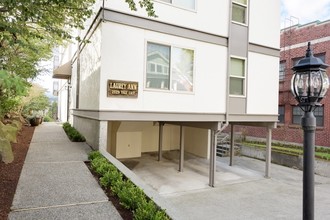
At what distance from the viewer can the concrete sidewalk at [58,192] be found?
13.4 ft

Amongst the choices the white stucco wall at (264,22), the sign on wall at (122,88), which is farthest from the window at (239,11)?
the sign on wall at (122,88)

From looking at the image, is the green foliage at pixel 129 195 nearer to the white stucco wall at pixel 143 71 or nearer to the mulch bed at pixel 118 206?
the mulch bed at pixel 118 206

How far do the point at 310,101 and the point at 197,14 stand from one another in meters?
7.46

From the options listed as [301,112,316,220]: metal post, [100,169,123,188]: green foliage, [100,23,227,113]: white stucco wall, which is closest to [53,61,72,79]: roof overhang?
[100,23,227,113]: white stucco wall

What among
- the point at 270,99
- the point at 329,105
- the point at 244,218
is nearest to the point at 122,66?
the point at 244,218

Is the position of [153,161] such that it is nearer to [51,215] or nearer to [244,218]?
[244,218]

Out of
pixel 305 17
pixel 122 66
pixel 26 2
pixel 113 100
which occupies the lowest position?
pixel 113 100

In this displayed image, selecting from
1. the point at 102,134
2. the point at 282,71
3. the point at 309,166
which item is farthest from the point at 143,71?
the point at 282,71

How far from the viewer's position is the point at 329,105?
1655 cm

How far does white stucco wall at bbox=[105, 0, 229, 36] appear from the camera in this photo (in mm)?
8738

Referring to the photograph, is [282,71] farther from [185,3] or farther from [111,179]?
[111,179]

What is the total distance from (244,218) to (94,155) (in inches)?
194

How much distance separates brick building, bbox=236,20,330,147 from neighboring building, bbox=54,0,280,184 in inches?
263

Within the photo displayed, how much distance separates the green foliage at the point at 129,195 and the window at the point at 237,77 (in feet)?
22.6
